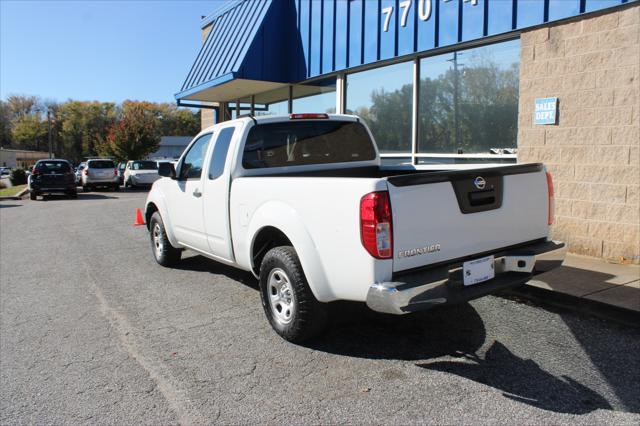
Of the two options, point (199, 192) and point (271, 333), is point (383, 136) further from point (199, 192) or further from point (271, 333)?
point (271, 333)

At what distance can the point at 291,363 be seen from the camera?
394cm

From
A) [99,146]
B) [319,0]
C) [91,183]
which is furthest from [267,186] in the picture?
[99,146]

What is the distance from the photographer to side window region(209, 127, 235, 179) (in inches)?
213

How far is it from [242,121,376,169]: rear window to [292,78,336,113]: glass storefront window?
616 cm

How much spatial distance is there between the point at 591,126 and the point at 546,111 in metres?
0.65

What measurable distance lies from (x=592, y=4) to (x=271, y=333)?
555 centimetres

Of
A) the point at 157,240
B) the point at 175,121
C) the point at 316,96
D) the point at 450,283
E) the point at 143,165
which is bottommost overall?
the point at 157,240

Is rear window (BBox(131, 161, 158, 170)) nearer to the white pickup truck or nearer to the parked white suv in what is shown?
the parked white suv

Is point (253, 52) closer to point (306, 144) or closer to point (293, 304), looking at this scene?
point (306, 144)

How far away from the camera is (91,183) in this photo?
2511 cm

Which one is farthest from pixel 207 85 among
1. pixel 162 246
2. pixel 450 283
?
pixel 450 283

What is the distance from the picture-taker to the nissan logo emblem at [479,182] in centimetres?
379

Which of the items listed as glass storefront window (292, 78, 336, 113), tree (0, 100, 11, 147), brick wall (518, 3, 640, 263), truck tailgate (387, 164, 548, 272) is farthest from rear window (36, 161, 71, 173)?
tree (0, 100, 11, 147)

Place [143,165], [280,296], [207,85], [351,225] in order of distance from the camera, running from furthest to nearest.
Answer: [143,165] < [207,85] < [280,296] < [351,225]
